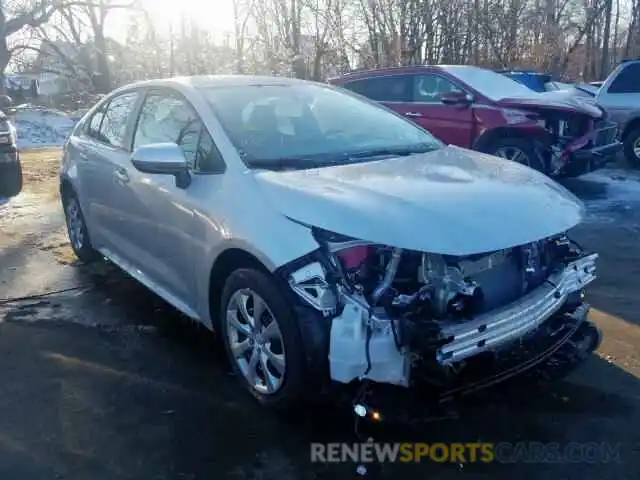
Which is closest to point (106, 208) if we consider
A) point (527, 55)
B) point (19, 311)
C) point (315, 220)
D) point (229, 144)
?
point (19, 311)

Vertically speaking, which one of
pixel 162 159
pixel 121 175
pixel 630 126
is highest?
pixel 162 159

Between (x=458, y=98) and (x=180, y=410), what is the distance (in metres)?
6.65

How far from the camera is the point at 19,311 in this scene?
497cm

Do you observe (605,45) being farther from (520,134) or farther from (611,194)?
(520,134)

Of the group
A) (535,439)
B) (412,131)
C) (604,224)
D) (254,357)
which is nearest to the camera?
(535,439)

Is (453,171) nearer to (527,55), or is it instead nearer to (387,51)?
(387,51)

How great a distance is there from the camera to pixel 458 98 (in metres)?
8.98

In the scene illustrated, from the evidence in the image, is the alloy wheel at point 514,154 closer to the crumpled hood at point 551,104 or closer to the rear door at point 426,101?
the rear door at point 426,101

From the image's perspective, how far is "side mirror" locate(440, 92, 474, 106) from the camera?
352 inches

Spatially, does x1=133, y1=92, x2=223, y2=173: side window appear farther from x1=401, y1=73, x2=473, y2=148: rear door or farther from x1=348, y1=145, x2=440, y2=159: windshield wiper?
x1=401, y1=73, x2=473, y2=148: rear door

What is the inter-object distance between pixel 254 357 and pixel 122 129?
2235 mm

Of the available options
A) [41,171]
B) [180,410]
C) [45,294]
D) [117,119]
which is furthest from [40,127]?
[180,410]

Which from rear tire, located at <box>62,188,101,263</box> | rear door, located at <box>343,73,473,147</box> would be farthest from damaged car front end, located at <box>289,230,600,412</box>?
rear door, located at <box>343,73,473,147</box>

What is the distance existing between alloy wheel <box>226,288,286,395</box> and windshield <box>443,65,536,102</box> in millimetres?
6454
